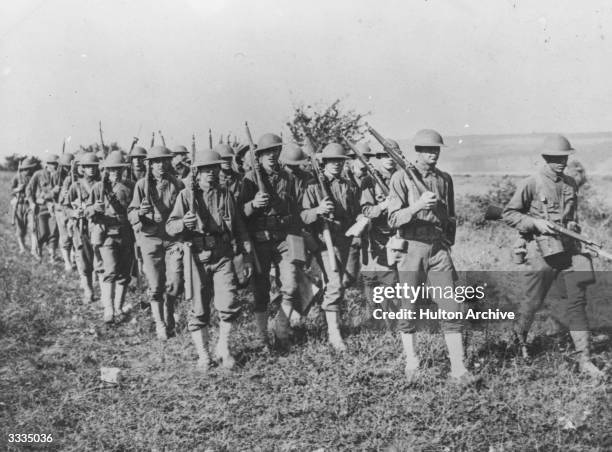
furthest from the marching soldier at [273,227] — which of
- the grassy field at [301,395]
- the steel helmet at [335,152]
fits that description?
the steel helmet at [335,152]

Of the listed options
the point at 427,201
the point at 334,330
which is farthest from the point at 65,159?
the point at 427,201

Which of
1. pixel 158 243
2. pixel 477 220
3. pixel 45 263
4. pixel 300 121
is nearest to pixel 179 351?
pixel 158 243

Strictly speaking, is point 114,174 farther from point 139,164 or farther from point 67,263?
point 67,263

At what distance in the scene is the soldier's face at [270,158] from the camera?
680 cm

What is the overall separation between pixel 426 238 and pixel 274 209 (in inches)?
74.5

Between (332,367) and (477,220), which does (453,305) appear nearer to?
(332,367)

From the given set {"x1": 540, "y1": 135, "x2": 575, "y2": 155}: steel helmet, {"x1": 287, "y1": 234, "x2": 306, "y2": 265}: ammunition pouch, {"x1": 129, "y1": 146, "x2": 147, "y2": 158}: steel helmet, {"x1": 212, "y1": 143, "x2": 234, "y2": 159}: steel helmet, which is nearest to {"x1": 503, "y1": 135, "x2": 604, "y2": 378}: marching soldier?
{"x1": 540, "y1": 135, "x2": 575, "y2": 155}: steel helmet

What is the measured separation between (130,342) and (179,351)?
3.08ft

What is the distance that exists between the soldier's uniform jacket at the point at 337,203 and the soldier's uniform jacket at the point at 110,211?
3188mm

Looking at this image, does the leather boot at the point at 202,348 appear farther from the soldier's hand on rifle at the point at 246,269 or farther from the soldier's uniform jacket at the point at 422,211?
the soldier's uniform jacket at the point at 422,211

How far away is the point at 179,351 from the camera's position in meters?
7.03

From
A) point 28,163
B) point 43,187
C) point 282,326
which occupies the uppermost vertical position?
point 28,163

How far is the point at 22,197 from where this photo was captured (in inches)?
544

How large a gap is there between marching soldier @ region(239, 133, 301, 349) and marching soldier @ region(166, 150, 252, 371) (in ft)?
1.14
